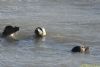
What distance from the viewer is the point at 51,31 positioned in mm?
15422

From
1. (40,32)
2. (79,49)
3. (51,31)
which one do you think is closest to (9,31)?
(40,32)

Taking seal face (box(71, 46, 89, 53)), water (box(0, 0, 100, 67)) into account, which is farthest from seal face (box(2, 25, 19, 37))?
seal face (box(71, 46, 89, 53))

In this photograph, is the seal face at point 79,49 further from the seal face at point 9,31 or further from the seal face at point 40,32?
the seal face at point 9,31

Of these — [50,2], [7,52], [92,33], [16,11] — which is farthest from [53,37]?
[50,2]

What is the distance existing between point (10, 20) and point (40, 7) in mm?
2879

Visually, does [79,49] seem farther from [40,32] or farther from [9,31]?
[9,31]

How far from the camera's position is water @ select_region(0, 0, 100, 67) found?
11.9 meters

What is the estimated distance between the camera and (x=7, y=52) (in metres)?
12.7

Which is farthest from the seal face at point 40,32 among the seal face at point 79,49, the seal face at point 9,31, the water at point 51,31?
the seal face at point 79,49

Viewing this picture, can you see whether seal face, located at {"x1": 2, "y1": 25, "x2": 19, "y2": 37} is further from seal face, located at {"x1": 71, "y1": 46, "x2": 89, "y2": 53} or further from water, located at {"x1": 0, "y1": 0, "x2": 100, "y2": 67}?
seal face, located at {"x1": 71, "y1": 46, "x2": 89, "y2": 53}

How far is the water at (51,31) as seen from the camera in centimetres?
1195

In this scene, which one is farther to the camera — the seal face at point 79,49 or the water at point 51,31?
the seal face at point 79,49

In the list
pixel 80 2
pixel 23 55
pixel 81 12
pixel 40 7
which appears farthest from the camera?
pixel 80 2

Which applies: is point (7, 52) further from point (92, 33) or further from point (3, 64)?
point (92, 33)
